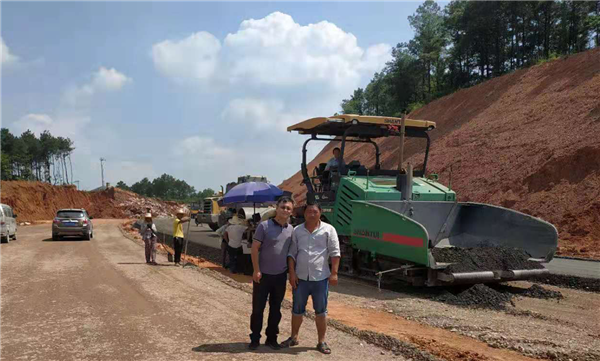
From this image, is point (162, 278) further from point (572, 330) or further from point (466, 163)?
point (466, 163)

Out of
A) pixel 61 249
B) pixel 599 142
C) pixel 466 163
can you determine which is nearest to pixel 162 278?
pixel 61 249

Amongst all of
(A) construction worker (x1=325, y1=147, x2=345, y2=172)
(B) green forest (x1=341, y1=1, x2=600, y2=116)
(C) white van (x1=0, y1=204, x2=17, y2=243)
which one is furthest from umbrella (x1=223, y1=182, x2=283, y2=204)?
(B) green forest (x1=341, y1=1, x2=600, y2=116)

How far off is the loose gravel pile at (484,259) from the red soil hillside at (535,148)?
121 inches

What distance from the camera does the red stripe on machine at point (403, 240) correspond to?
8.20m

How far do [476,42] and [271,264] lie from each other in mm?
55901

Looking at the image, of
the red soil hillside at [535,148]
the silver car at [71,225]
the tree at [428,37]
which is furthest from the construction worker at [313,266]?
the tree at [428,37]

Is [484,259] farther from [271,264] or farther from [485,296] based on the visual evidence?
[271,264]

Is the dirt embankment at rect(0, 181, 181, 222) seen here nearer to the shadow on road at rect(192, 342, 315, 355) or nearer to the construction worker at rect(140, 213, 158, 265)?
the construction worker at rect(140, 213, 158, 265)

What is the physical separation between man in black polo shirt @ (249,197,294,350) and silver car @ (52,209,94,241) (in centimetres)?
1834

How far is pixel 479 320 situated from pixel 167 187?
138090mm

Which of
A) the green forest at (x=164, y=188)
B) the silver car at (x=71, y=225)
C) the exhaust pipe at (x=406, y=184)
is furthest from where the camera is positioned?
the green forest at (x=164, y=188)

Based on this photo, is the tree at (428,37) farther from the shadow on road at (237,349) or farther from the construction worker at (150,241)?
the shadow on road at (237,349)

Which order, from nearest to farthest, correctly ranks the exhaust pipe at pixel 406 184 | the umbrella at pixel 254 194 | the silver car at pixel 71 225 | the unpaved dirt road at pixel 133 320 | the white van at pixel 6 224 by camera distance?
the unpaved dirt road at pixel 133 320 < the exhaust pipe at pixel 406 184 < the umbrella at pixel 254 194 < the white van at pixel 6 224 < the silver car at pixel 71 225

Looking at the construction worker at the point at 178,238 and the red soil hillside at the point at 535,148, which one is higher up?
the red soil hillside at the point at 535,148
